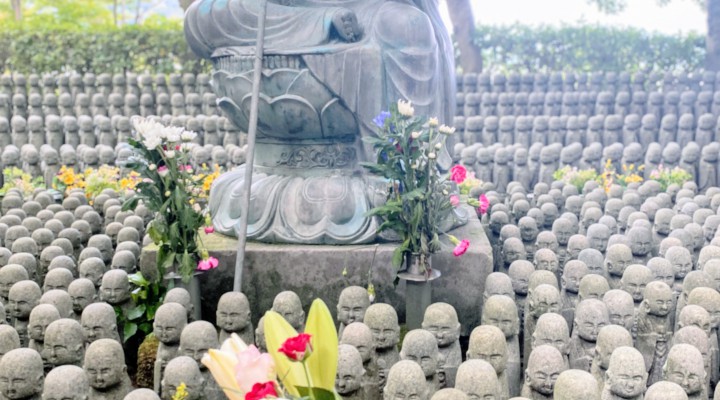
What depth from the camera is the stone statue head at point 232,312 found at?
3.81 meters

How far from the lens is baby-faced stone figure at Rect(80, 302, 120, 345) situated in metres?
3.66

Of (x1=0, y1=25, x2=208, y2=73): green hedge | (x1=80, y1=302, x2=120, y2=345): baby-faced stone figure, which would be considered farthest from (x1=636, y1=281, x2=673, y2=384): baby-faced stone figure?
(x1=0, y1=25, x2=208, y2=73): green hedge

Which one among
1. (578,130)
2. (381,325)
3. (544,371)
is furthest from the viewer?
(578,130)

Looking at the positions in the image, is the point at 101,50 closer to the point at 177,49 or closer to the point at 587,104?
the point at 177,49

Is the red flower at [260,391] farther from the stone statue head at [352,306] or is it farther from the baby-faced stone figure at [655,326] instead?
the baby-faced stone figure at [655,326]

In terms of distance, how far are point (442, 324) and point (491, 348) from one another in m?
0.34

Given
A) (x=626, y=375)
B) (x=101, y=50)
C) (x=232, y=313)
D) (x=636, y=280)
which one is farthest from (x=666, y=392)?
(x=101, y=50)

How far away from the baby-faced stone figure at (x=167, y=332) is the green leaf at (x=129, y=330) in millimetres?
570

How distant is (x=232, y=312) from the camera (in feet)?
12.5

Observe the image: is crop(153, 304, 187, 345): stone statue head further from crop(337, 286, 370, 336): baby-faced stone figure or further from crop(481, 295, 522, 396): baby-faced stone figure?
crop(481, 295, 522, 396): baby-faced stone figure

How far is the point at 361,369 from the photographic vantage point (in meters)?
3.23

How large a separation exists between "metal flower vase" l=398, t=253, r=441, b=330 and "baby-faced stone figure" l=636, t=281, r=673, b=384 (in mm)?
1024

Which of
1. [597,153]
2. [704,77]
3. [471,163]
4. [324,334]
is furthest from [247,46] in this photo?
[704,77]

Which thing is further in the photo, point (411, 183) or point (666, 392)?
point (411, 183)
